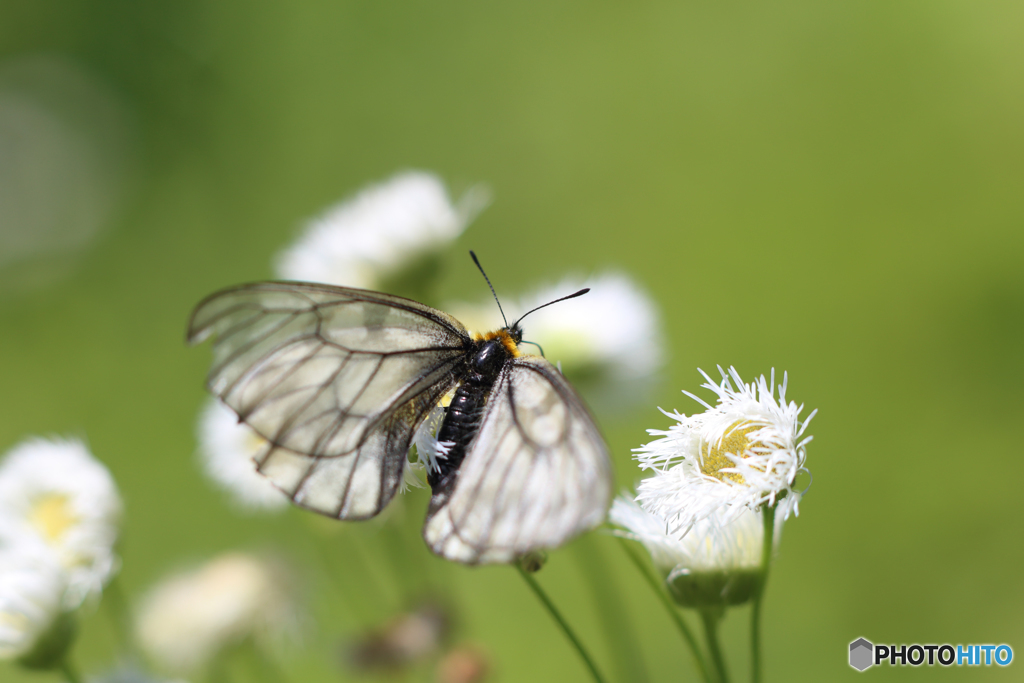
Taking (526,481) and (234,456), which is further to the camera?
(234,456)

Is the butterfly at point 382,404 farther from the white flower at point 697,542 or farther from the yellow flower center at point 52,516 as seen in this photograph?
the yellow flower center at point 52,516

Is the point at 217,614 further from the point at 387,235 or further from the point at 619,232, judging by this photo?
the point at 619,232

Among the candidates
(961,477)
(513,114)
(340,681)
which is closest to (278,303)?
(340,681)

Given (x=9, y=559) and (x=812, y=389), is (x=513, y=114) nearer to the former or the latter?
(x=812, y=389)

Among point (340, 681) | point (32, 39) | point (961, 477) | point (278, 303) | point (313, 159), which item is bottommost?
point (340, 681)

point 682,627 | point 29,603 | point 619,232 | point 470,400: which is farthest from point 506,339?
point 619,232

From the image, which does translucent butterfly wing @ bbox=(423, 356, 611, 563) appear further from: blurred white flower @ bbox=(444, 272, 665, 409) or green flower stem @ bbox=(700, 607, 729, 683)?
blurred white flower @ bbox=(444, 272, 665, 409)
